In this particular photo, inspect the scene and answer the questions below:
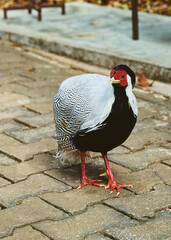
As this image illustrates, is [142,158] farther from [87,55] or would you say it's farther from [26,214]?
[87,55]

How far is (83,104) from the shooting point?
3.31m

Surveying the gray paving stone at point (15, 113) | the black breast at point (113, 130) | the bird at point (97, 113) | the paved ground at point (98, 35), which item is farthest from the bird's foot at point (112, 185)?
the paved ground at point (98, 35)

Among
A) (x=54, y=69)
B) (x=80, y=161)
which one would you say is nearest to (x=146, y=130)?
(x=80, y=161)

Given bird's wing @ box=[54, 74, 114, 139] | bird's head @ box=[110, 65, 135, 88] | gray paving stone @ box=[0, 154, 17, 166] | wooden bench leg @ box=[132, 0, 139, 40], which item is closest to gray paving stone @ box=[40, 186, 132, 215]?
bird's wing @ box=[54, 74, 114, 139]

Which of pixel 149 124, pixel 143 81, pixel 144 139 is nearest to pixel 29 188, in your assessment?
pixel 144 139

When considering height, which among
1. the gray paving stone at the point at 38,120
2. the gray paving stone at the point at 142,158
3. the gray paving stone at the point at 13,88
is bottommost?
the gray paving stone at the point at 13,88

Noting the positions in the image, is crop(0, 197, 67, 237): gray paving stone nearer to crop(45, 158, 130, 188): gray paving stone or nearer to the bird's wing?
crop(45, 158, 130, 188): gray paving stone

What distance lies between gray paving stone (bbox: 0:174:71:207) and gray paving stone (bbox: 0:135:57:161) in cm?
40

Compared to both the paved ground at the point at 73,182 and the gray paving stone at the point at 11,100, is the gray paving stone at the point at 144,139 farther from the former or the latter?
the gray paving stone at the point at 11,100

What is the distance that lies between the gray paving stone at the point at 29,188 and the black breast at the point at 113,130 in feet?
1.12

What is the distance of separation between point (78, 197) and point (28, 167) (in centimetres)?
61

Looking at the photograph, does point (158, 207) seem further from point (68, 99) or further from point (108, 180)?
point (68, 99)

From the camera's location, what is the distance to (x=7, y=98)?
541 centimetres

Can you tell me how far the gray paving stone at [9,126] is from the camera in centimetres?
456
